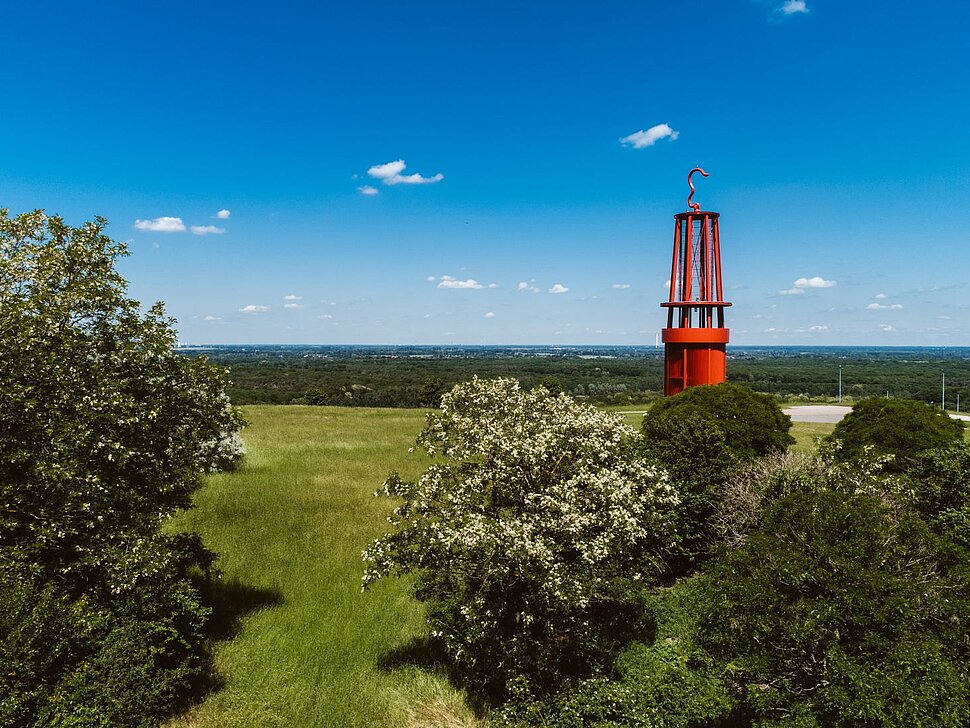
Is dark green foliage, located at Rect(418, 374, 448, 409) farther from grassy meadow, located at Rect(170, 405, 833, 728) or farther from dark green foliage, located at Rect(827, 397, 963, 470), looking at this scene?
dark green foliage, located at Rect(827, 397, 963, 470)

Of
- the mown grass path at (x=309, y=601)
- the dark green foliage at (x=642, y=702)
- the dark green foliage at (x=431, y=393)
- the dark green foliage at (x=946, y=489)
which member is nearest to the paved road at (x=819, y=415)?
the dark green foliage at (x=431, y=393)

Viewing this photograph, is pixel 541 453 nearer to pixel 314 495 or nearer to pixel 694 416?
pixel 694 416

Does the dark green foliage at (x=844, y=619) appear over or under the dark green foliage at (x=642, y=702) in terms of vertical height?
over

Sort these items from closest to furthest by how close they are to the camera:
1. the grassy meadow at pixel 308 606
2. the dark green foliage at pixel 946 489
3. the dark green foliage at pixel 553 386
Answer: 1. the grassy meadow at pixel 308 606
2. the dark green foliage at pixel 946 489
3. the dark green foliage at pixel 553 386

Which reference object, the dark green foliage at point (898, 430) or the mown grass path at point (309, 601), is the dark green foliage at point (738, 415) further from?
the mown grass path at point (309, 601)

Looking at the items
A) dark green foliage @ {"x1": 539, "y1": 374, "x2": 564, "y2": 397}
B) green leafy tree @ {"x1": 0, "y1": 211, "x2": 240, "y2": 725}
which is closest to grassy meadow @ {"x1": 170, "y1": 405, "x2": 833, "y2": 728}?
green leafy tree @ {"x1": 0, "y1": 211, "x2": 240, "y2": 725}

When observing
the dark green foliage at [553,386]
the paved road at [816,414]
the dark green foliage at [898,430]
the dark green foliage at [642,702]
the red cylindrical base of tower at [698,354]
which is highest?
the red cylindrical base of tower at [698,354]

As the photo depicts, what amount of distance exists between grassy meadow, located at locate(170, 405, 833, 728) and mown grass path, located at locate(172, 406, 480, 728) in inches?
2.0

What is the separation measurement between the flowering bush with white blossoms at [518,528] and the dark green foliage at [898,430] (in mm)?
20411

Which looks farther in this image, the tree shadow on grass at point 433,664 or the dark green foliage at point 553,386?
the dark green foliage at point 553,386

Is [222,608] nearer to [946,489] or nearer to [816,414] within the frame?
[946,489]

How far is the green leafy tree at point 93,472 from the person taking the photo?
14555mm

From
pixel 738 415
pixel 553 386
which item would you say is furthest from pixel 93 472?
pixel 553 386

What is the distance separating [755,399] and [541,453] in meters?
25.8
